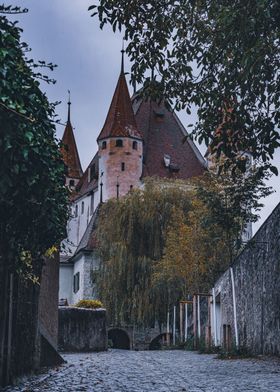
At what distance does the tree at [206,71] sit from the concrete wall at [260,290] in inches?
215

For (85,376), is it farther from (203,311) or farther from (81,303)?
(203,311)

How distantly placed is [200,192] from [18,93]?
53.7ft

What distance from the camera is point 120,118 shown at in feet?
196

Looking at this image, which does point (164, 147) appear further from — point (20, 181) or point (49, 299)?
point (20, 181)

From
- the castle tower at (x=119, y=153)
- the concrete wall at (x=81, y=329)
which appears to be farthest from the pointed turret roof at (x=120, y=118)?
the concrete wall at (x=81, y=329)

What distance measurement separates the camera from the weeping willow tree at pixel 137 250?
3425cm

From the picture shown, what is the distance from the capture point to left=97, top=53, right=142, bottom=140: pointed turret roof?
58.4 m

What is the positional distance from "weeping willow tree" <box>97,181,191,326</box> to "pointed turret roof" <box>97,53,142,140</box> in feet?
59.9

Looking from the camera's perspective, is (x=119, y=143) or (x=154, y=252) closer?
(x=154, y=252)

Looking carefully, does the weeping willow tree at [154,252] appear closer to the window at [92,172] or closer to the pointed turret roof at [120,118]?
the pointed turret roof at [120,118]

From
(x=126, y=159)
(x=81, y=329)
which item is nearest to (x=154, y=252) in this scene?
(x=81, y=329)

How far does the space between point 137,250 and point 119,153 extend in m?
21.7

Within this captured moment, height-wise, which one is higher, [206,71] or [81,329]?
[206,71]

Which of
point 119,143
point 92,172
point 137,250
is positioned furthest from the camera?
point 92,172
